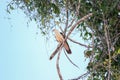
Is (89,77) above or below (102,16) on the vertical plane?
below

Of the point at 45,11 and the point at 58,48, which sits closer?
the point at 58,48

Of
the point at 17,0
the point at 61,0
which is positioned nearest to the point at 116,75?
the point at 61,0

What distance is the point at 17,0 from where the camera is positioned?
3.31m

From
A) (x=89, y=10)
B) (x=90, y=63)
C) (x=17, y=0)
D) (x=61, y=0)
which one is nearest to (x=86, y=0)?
(x=89, y=10)

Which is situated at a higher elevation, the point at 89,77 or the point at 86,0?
the point at 86,0

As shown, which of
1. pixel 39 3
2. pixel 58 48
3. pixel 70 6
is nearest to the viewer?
pixel 58 48

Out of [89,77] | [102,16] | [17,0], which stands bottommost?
[89,77]

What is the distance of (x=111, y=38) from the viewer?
2.79m

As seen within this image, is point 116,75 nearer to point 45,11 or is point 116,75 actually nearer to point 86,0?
point 86,0

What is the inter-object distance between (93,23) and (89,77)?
434mm

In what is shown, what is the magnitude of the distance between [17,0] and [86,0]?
819mm

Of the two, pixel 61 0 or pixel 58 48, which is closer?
pixel 58 48

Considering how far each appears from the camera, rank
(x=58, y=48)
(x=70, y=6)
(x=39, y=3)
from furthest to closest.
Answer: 1. (x=39, y=3)
2. (x=70, y=6)
3. (x=58, y=48)

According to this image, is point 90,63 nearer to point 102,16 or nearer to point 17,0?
point 102,16
